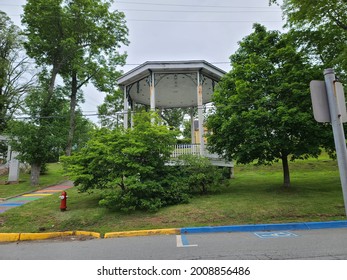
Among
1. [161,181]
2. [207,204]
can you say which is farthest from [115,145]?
[207,204]

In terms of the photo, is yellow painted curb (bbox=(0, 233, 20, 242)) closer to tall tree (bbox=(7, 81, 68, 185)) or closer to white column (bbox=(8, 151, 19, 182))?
tall tree (bbox=(7, 81, 68, 185))

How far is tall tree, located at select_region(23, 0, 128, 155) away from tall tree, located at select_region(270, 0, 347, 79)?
708 inches

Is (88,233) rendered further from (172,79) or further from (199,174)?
(172,79)

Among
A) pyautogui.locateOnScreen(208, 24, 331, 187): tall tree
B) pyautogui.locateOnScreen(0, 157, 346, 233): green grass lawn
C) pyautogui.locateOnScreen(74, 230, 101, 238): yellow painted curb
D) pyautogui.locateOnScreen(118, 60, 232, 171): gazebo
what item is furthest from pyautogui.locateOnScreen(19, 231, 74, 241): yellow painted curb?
pyautogui.locateOnScreen(118, 60, 232, 171): gazebo

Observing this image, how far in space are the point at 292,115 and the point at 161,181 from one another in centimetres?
531

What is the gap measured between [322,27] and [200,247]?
12378 millimetres

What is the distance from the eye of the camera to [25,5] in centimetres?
2089

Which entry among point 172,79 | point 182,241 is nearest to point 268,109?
point 182,241

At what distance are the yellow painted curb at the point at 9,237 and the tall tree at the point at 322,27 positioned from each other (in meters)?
12.7

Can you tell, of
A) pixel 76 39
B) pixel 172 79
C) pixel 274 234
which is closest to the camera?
pixel 274 234

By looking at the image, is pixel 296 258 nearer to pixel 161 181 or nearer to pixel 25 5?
pixel 161 181

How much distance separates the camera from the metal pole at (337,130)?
86.1 inches

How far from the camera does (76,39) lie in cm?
2355

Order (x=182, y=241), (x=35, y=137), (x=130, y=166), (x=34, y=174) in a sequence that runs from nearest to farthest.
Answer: (x=182, y=241) → (x=130, y=166) → (x=35, y=137) → (x=34, y=174)
